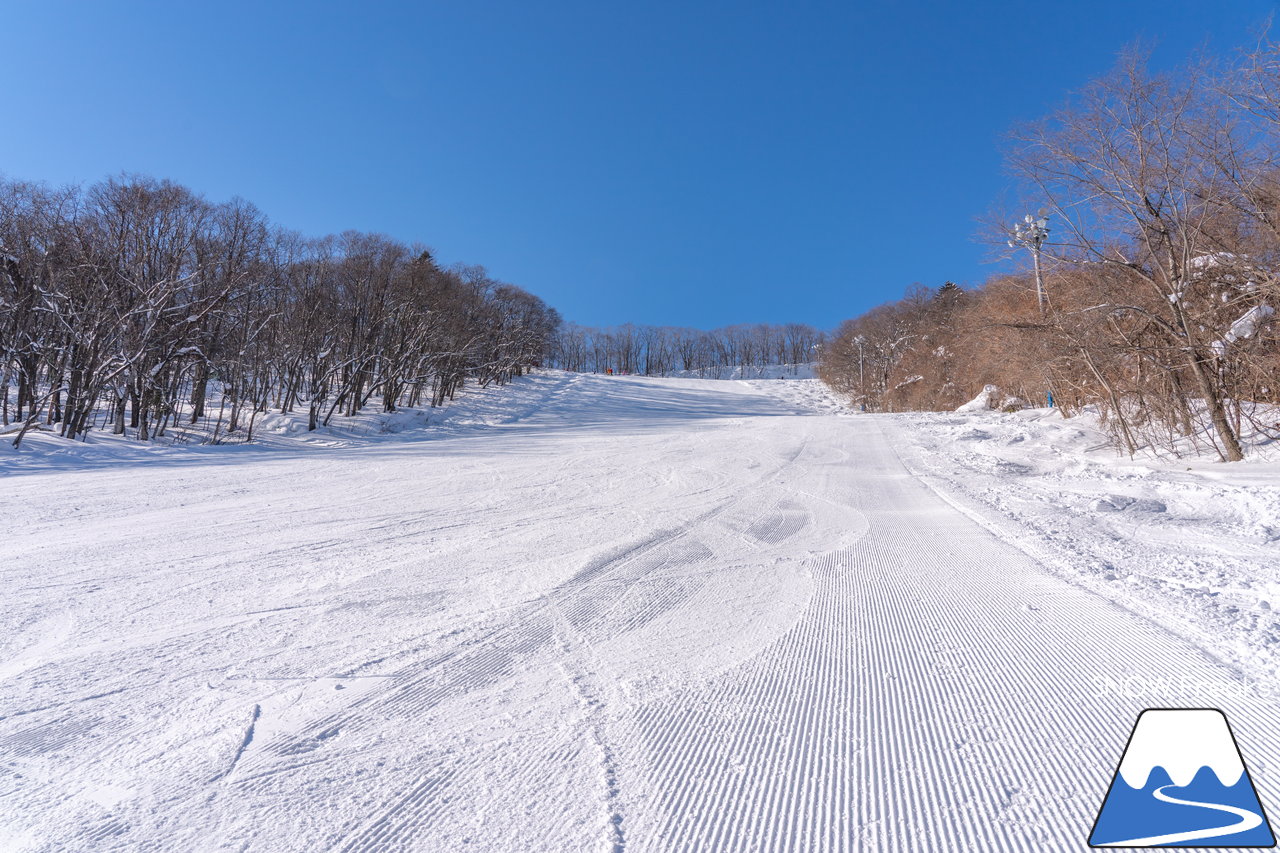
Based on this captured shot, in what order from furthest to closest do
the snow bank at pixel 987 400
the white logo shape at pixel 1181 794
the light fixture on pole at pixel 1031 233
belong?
the snow bank at pixel 987 400, the light fixture on pole at pixel 1031 233, the white logo shape at pixel 1181 794

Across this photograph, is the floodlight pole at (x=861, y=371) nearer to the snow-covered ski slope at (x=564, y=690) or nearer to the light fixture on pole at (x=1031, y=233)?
the light fixture on pole at (x=1031, y=233)

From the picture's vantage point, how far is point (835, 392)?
6569cm

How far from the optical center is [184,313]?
19.0 m


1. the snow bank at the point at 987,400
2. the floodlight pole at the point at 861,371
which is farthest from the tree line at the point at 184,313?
the floodlight pole at the point at 861,371

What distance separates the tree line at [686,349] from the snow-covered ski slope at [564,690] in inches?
4200

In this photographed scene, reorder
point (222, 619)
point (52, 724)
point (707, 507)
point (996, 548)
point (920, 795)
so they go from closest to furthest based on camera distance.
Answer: point (920, 795) → point (52, 724) → point (222, 619) → point (996, 548) → point (707, 507)

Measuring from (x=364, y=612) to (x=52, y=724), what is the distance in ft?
4.59

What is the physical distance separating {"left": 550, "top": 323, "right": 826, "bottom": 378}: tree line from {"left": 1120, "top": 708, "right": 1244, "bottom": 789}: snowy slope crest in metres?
110

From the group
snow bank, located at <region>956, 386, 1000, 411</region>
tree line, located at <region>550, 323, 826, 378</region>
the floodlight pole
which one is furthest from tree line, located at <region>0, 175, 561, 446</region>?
tree line, located at <region>550, 323, 826, 378</region>

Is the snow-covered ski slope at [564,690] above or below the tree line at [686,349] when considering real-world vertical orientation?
below

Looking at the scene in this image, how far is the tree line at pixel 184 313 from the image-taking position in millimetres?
16406

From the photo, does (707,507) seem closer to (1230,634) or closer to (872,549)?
(872,549)

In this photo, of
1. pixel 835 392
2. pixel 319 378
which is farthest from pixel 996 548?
pixel 835 392

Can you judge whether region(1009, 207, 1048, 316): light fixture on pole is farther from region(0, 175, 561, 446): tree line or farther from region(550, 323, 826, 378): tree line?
region(550, 323, 826, 378): tree line
